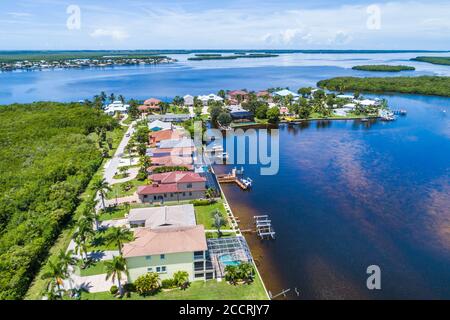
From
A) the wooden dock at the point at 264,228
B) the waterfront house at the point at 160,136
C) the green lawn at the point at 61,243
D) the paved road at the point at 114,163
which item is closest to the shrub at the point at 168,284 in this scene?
the green lawn at the point at 61,243

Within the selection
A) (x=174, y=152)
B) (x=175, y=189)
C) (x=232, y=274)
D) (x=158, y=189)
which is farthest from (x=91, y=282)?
(x=174, y=152)

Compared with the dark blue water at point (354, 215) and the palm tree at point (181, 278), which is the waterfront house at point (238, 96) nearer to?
the dark blue water at point (354, 215)

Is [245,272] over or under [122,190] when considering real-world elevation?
under

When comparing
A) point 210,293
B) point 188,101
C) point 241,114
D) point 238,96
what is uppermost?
point 238,96

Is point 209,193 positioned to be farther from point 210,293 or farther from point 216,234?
point 210,293

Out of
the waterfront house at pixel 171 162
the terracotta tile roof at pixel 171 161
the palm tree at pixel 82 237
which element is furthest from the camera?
the terracotta tile roof at pixel 171 161

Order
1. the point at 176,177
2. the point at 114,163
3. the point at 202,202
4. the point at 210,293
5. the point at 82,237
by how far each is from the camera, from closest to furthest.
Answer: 1. the point at 210,293
2. the point at 82,237
3. the point at 202,202
4. the point at 176,177
5. the point at 114,163

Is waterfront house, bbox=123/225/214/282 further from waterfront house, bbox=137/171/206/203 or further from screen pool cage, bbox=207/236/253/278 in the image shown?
waterfront house, bbox=137/171/206/203

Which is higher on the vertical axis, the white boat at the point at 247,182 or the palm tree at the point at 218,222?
the white boat at the point at 247,182
